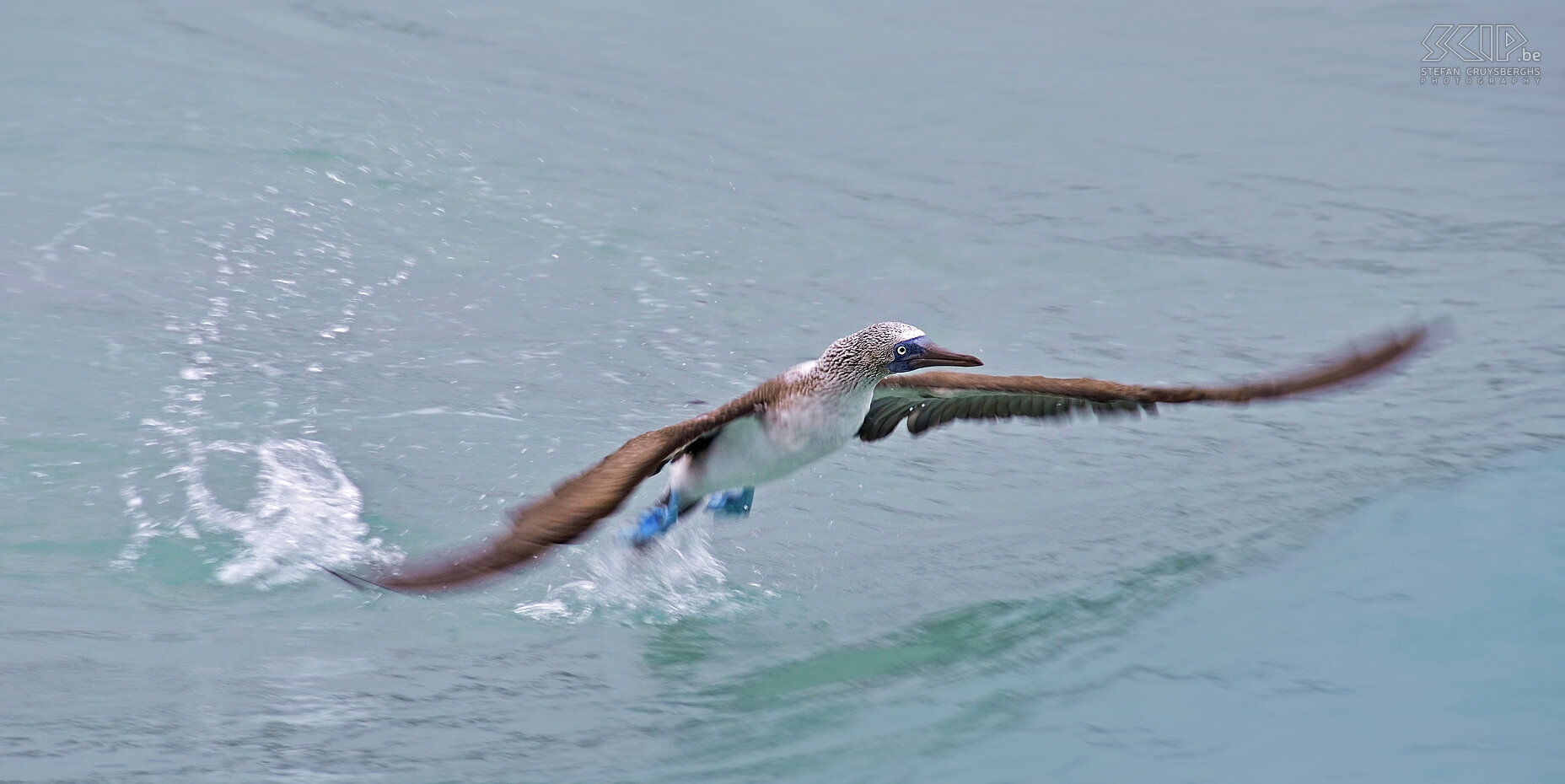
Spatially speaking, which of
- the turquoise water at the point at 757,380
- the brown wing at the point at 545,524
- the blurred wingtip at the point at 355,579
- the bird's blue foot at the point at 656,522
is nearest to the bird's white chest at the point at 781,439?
the bird's blue foot at the point at 656,522

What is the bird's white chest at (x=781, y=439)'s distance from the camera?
770 cm

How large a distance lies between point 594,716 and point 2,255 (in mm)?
7563

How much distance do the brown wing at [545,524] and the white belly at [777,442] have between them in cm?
129

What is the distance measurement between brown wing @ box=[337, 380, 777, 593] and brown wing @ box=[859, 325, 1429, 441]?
81.7 inches

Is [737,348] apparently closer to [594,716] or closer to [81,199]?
[594,716]

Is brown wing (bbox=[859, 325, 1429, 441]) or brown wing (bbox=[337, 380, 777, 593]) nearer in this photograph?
brown wing (bbox=[337, 380, 777, 593])

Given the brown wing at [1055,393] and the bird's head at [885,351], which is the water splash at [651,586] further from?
the bird's head at [885,351]

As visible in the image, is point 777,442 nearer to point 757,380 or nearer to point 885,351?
point 885,351

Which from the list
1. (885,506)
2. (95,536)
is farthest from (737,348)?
(95,536)

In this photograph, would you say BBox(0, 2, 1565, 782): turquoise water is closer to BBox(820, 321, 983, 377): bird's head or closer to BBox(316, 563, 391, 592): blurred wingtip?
BBox(316, 563, 391, 592): blurred wingtip

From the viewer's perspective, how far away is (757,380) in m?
10.8

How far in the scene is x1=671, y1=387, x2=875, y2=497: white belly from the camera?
7.70 meters

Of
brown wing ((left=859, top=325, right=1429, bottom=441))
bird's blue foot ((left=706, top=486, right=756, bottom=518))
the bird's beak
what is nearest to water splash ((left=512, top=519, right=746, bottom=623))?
bird's blue foot ((left=706, top=486, right=756, bottom=518))

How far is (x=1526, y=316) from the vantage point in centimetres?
1173
